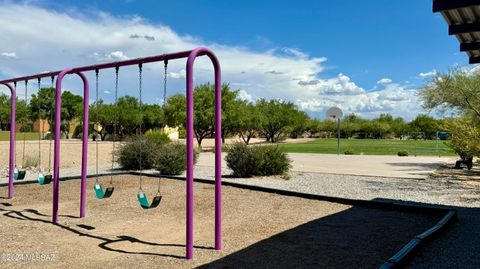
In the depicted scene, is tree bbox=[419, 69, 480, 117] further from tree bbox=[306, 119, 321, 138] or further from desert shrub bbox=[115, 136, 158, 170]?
tree bbox=[306, 119, 321, 138]

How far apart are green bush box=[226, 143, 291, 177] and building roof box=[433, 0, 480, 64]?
6385mm

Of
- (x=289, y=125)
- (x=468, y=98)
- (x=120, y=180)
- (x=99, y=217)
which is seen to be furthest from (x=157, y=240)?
(x=289, y=125)

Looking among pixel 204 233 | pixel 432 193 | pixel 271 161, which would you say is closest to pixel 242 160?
pixel 271 161

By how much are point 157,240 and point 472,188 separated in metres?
9.02

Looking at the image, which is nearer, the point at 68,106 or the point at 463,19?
the point at 463,19

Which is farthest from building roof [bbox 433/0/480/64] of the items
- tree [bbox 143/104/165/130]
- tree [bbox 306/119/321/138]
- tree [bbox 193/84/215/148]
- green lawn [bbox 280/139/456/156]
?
tree [bbox 306/119/321/138]

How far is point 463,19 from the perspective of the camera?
246 inches

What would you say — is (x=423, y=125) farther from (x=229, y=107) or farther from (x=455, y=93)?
(x=455, y=93)

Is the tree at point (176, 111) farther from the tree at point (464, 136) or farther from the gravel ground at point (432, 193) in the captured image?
the tree at point (464, 136)

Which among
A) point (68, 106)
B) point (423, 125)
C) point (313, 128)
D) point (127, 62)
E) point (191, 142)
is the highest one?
point (68, 106)

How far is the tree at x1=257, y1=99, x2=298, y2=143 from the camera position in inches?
2181

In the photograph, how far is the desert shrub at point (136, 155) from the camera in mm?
14523

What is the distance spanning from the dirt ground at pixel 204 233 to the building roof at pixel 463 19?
9.97 feet

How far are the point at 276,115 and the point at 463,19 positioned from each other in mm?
49177
